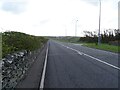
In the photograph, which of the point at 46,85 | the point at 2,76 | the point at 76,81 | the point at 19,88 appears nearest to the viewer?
the point at 2,76

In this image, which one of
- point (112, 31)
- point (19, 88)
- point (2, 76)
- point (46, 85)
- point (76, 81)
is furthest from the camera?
point (112, 31)

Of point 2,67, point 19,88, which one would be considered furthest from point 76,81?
point 2,67

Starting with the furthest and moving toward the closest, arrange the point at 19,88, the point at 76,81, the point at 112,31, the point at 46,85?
the point at 112,31, the point at 76,81, the point at 46,85, the point at 19,88

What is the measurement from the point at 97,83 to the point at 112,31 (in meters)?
90.6

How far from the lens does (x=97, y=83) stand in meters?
13.1

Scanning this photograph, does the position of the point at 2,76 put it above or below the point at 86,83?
above

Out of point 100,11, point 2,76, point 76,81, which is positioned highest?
point 100,11

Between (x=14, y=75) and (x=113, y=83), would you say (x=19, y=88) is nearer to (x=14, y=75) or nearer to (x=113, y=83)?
(x=14, y=75)

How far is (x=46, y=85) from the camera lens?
1272cm

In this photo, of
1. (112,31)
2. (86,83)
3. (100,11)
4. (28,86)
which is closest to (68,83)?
(86,83)

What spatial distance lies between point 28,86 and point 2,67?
3005 millimetres

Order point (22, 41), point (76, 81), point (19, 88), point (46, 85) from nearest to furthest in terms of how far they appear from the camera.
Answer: point (19, 88), point (46, 85), point (76, 81), point (22, 41)

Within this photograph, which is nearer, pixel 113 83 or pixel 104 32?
pixel 113 83

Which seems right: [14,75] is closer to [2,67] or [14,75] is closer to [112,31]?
[2,67]
